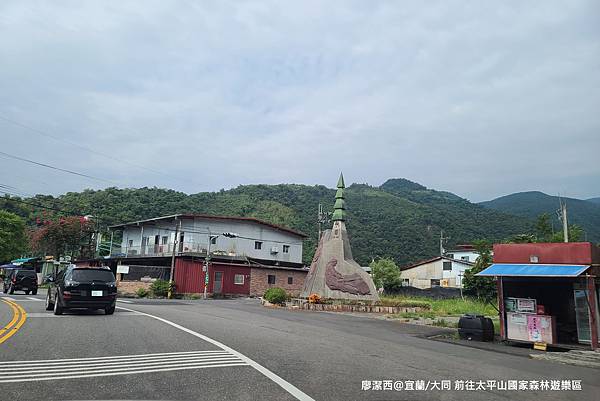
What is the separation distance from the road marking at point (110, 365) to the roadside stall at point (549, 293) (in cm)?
967

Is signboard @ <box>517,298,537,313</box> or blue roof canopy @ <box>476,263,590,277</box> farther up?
blue roof canopy @ <box>476,263,590,277</box>

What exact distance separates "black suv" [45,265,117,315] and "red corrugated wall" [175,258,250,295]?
23.2 m

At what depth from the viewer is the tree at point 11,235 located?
170 feet

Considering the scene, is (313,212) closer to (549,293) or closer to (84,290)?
(549,293)

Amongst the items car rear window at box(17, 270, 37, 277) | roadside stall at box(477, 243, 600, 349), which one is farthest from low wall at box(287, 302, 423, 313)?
car rear window at box(17, 270, 37, 277)

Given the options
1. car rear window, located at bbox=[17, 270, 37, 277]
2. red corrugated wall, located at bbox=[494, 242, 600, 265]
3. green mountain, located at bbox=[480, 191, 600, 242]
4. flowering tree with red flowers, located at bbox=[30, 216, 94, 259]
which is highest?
green mountain, located at bbox=[480, 191, 600, 242]

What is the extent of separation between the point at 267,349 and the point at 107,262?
155 ft

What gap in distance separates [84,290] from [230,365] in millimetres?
8966

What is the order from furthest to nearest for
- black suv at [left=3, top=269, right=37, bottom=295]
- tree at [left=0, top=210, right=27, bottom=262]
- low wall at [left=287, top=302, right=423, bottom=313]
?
tree at [left=0, top=210, right=27, bottom=262] < black suv at [left=3, top=269, right=37, bottom=295] < low wall at [left=287, top=302, right=423, bottom=313]

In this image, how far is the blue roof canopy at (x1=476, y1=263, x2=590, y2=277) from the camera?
12.5 m

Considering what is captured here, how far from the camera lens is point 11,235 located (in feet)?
173

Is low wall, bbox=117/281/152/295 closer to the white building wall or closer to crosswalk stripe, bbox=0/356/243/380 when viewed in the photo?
the white building wall

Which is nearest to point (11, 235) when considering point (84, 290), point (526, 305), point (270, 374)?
point (84, 290)

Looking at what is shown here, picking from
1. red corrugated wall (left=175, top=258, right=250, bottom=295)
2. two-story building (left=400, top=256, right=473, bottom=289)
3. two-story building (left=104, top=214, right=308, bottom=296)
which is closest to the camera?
red corrugated wall (left=175, top=258, right=250, bottom=295)
